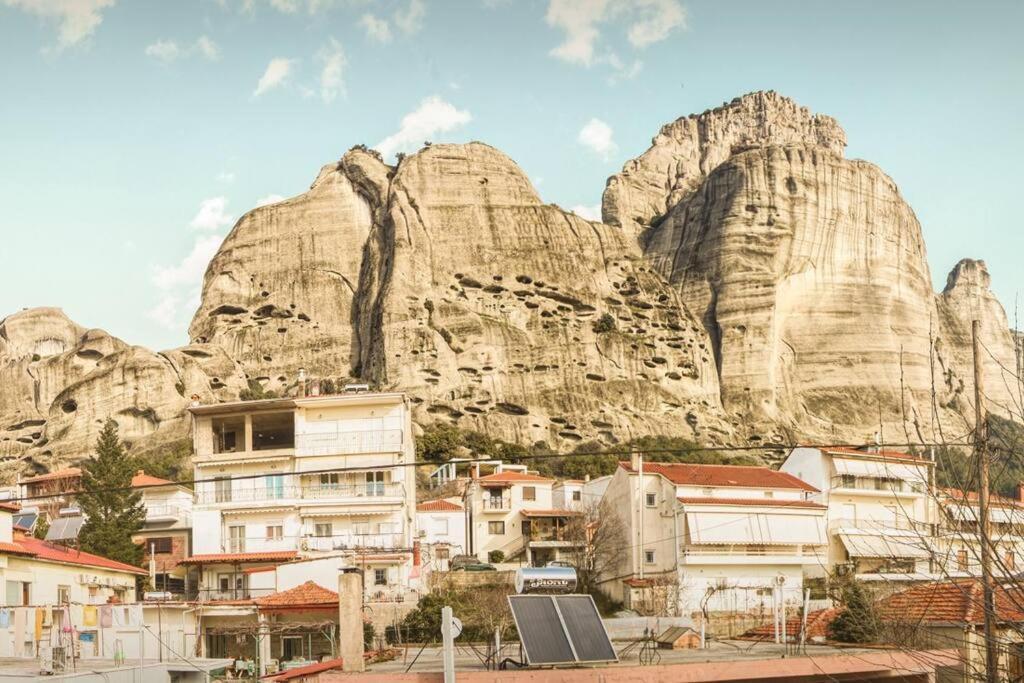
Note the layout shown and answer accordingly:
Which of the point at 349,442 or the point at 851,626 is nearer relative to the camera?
the point at 851,626

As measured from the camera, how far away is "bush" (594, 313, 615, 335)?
122000 millimetres

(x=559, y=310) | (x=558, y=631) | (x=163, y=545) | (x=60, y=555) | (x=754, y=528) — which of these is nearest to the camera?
(x=558, y=631)

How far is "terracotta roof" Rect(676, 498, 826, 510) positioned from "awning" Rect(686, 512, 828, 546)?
39 centimetres

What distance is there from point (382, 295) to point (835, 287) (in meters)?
45.9

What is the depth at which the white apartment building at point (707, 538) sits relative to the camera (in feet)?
159

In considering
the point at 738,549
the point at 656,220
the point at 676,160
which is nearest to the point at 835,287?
the point at 656,220

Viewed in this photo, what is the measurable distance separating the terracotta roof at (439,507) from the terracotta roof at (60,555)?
1796cm

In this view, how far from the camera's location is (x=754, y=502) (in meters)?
50.9

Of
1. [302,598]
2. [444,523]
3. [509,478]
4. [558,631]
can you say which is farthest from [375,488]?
[558,631]

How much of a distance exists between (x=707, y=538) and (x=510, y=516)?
16027 millimetres

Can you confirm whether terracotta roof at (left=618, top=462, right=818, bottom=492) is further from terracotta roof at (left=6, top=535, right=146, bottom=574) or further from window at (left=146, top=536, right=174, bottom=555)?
terracotta roof at (left=6, top=535, right=146, bottom=574)

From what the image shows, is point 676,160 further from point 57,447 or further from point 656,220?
point 57,447

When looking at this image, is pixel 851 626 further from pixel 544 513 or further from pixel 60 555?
pixel 544 513

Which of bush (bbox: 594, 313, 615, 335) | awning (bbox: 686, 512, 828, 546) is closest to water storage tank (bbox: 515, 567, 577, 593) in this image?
awning (bbox: 686, 512, 828, 546)
